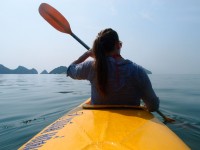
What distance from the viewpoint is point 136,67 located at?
2.89 meters

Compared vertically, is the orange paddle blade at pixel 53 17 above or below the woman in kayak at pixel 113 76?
above

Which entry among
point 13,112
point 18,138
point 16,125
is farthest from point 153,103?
point 13,112

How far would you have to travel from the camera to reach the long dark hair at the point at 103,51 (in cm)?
283

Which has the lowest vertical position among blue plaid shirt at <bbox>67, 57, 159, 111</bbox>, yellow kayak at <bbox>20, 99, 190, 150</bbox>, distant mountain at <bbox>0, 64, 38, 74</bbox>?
yellow kayak at <bbox>20, 99, 190, 150</bbox>

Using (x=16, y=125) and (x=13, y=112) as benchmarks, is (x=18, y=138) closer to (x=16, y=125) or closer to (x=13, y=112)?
(x=16, y=125)

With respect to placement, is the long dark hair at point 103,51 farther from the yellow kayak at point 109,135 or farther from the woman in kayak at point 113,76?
the yellow kayak at point 109,135

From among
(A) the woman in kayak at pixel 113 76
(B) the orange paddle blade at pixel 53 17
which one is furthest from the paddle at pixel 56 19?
(A) the woman in kayak at pixel 113 76

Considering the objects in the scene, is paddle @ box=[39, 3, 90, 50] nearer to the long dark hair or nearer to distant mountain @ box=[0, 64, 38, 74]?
the long dark hair

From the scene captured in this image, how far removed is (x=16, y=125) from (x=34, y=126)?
533 mm

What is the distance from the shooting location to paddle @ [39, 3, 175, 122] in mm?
5227

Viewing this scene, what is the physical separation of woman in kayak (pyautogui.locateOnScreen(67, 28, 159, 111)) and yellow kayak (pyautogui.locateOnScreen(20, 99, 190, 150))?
0.26 m

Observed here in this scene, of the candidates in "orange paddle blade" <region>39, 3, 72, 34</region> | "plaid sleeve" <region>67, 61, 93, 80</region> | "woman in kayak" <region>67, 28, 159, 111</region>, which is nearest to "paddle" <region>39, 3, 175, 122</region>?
"orange paddle blade" <region>39, 3, 72, 34</region>

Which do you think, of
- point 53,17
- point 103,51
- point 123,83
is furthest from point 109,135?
point 53,17

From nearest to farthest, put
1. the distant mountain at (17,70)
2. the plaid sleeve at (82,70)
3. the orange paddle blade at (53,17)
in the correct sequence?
the plaid sleeve at (82,70) < the orange paddle blade at (53,17) < the distant mountain at (17,70)
